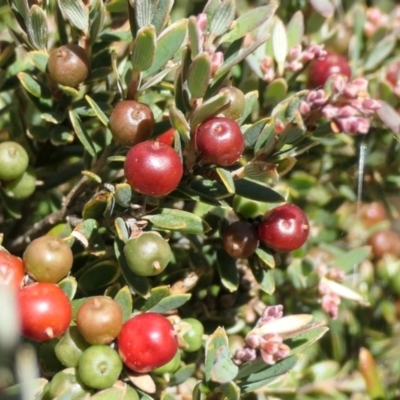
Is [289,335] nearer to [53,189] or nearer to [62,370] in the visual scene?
[62,370]

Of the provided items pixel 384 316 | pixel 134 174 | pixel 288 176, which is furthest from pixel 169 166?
pixel 384 316

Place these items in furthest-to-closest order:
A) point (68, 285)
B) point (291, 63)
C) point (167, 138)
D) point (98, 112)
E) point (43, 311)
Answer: point (291, 63) < point (167, 138) < point (98, 112) < point (68, 285) < point (43, 311)

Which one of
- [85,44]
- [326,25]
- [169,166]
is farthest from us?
[326,25]

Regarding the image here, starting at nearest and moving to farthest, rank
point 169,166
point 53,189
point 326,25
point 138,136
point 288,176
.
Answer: point 169,166 → point 138,136 → point 53,189 → point 288,176 → point 326,25

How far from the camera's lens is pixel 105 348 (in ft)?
3.20

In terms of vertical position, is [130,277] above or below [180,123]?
below

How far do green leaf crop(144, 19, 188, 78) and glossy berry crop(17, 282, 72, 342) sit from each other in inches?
16.5

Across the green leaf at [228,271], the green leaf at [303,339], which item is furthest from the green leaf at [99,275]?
the green leaf at [303,339]

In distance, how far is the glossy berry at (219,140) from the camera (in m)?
0.96

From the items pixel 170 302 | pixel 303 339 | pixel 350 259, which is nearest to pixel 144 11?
pixel 170 302

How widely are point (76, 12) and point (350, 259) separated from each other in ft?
2.67

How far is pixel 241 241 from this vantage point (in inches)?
45.7

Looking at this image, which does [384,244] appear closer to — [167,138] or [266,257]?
[266,257]

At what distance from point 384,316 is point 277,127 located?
0.73 meters
